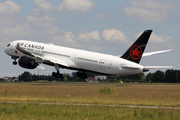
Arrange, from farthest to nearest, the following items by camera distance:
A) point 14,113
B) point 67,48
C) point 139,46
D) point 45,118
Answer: point 67,48 < point 139,46 < point 14,113 < point 45,118

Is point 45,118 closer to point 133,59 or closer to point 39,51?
point 133,59

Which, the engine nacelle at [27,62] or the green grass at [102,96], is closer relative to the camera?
the green grass at [102,96]

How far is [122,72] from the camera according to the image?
193ft

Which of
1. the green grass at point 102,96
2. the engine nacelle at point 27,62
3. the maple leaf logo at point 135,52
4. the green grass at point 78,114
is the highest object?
the maple leaf logo at point 135,52

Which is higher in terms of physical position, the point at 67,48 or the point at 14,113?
the point at 67,48

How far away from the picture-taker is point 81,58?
6153cm

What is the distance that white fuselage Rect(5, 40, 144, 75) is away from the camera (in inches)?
2296

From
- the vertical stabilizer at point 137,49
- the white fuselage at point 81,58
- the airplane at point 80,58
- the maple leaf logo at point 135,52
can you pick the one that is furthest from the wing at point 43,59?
the maple leaf logo at point 135,52

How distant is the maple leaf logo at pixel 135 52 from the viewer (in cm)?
5831

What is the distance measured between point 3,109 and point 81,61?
119 ft

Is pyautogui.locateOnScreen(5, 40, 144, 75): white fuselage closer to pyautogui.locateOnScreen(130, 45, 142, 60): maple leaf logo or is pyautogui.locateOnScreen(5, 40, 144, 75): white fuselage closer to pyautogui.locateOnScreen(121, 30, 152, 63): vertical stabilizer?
pyautogui.locateOnScreen(121, 30, 152, 63): vertical stabilizer

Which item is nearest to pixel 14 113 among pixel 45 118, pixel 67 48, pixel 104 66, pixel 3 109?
pixel 3 109

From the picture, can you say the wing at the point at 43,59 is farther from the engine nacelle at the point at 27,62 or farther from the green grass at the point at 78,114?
the green grass at the point at 78,114

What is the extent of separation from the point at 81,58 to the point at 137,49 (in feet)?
39.5
